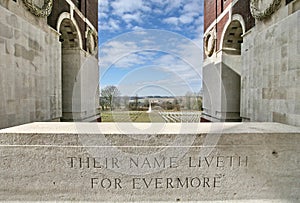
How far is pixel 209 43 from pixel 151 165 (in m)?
12.1

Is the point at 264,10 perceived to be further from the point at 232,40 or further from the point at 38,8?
the point at 38,8

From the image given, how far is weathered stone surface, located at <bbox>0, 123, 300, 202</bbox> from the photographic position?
361 centimetres

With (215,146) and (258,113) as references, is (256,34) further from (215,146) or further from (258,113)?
(215,146)

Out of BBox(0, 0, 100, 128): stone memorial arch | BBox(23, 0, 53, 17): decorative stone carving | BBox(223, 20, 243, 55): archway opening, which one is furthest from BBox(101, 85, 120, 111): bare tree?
BBox(223, 20, 243, 55): archway opening

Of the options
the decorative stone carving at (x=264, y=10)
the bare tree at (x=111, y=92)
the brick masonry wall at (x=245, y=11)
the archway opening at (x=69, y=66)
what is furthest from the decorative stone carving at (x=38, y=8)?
the brick masonry wall at (x=245, y=11)

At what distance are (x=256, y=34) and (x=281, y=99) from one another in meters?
2.80

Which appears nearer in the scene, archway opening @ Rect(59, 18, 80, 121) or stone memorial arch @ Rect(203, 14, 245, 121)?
archway opening @ Rect(59, 18, 80, 121)

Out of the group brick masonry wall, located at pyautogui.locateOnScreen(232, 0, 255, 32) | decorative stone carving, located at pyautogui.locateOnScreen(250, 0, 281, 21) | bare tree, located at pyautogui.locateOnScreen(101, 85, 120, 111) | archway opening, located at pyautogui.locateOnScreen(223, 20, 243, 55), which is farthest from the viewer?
archway opening, located at pyautogui.locateOnScreen(223, 20, 243, 55)

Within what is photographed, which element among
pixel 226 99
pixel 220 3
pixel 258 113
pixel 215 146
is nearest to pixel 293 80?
pixel 258 113

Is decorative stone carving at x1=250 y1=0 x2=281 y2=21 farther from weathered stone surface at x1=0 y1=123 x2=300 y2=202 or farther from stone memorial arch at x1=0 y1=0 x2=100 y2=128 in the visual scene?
stone memorial arch at x1=0 y1=0 x2=100 y2=128

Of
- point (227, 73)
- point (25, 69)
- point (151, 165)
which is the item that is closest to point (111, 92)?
point (25, 69)

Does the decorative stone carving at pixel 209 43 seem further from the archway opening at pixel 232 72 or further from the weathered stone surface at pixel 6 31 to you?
the weathered stone surface at pixel 6 31

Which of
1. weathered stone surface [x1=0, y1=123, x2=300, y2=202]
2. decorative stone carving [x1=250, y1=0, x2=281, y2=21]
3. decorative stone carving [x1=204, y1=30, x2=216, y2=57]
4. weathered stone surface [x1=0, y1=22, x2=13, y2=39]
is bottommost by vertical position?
weathered stone surface [x1=0, y1=123, x2=300, y2=202]

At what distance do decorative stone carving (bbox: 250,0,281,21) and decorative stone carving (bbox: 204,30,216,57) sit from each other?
5.95m
